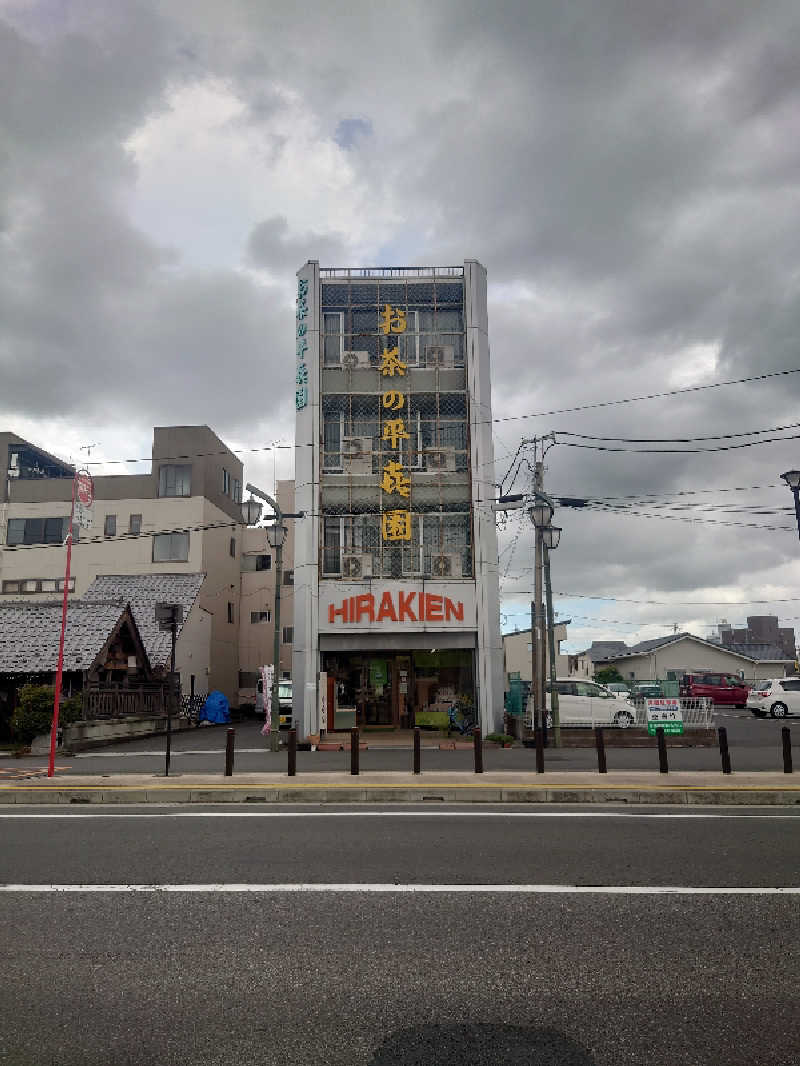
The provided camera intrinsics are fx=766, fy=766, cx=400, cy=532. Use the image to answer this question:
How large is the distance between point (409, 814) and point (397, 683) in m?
19.2

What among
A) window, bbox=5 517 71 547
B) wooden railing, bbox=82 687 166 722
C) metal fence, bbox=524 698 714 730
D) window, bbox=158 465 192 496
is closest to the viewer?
metal fence, bbox=524 698 714 730

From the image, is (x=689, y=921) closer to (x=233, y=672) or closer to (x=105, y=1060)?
(x=105, y=1060)

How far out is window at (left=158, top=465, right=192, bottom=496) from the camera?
2008 inches

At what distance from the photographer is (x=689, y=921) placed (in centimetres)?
585

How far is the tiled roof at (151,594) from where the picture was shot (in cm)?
3441

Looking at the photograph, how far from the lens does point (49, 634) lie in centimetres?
2747

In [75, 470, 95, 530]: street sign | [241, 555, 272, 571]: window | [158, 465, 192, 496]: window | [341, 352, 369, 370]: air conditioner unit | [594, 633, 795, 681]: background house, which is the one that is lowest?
[594, 633, 795, 681]: background house

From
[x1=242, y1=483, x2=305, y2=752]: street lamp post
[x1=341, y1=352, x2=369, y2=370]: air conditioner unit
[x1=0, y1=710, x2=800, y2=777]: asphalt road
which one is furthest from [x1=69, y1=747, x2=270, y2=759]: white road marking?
[x1=341, y1=352, x2=369, y2=370]: air conditioner unit

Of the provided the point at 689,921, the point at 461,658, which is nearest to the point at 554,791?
the point at 689,921

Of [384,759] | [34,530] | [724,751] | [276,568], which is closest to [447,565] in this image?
[276,568]

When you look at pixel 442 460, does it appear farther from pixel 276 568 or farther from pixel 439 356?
pixel 276 568

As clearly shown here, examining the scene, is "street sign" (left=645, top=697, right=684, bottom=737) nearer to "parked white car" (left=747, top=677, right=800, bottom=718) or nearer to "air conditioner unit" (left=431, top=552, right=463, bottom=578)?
"air conditioner unit" (left=431, top=552, right=463, bottom=578)

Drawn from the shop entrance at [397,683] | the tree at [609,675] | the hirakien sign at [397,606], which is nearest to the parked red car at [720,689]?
the tree at [609,675]

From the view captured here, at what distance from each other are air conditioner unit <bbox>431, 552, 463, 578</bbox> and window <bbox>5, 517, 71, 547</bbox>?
106 feet
